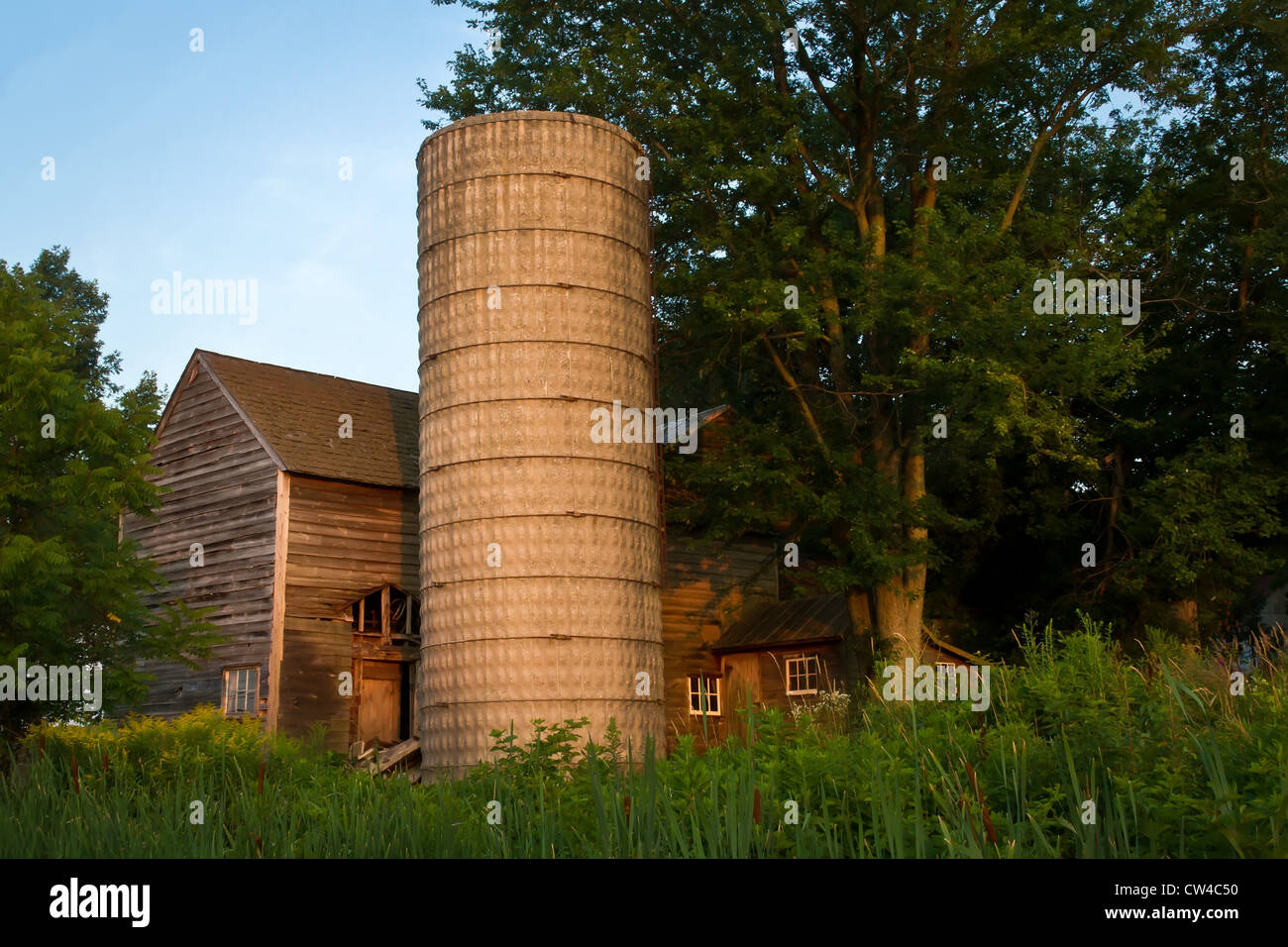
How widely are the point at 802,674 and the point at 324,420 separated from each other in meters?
10.4

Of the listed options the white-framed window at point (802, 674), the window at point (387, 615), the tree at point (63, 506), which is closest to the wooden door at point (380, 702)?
the window at point (387, 615)

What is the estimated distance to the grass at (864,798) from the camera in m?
5.09

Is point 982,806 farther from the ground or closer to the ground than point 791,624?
closer to the ground

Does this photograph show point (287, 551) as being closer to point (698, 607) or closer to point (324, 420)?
point (324, 420)

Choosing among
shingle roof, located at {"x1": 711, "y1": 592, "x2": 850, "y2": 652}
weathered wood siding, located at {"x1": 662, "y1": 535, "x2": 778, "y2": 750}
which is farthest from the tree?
shingle roof, located at {"x1": 711, "y1": 592, "x2": 850, "y2": 652}

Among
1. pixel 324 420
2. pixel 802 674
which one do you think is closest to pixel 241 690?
pixel 324 420

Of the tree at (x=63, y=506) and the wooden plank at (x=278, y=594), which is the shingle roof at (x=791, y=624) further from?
the tree at (x=63, y=506)

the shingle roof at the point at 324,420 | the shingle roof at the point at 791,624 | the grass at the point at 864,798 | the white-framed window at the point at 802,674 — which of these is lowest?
the grass at the point at 864,798

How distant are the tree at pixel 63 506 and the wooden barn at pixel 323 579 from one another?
22.2ft

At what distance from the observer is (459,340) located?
17.7m

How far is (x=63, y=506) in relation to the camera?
45.2 ft

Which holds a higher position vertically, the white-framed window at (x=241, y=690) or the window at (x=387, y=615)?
the window at (x=387, y=615)
